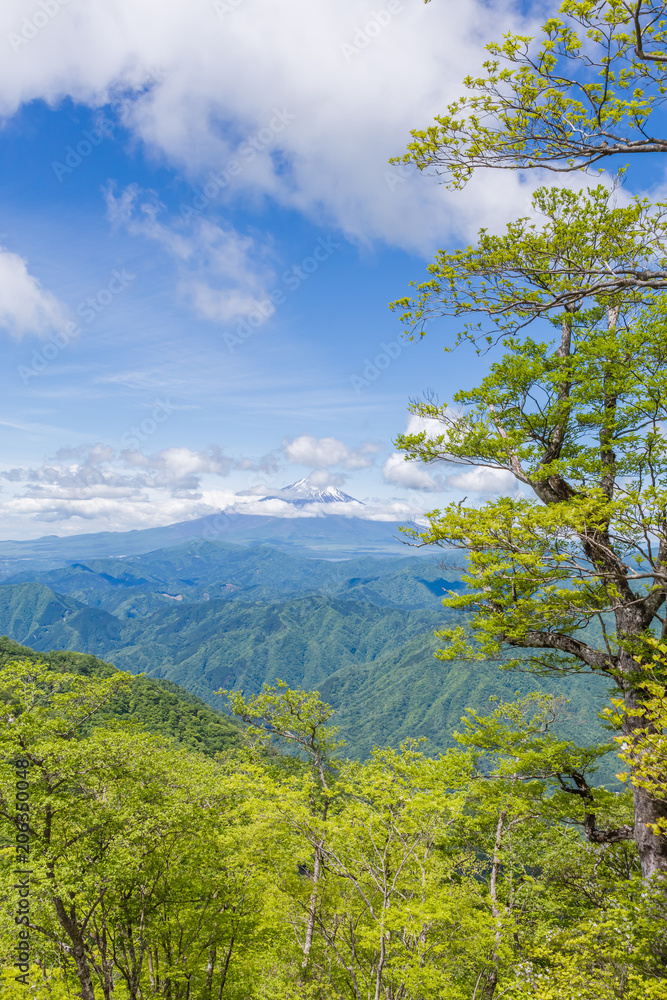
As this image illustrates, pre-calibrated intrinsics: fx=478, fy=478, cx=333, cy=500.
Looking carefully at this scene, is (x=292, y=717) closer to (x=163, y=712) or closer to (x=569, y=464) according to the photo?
(x=569, y=464)

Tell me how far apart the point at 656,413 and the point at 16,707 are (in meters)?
15.0

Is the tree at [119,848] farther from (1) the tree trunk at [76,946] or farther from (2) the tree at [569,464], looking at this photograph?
(2) the tree at [569,464]

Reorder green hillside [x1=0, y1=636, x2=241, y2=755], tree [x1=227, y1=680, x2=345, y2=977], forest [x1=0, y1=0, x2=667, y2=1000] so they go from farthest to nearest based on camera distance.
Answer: green hillside [x1=0, y1=636, x2=241, y2=755], tree [x1=227, y1=680, x2=345, y2=977], forest [x1=0, y1=0, x2=667, y2=1000]

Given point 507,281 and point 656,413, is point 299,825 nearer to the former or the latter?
point 656,413

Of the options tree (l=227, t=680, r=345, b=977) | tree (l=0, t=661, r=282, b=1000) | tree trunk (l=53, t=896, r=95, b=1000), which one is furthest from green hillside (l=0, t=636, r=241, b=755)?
tree trunk (l=53, t=896, r=95, b=1000)

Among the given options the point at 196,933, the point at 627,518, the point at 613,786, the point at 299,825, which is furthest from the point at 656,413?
the point at 613,786

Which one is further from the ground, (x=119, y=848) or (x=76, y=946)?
(x=119, y=848)

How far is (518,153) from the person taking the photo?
6.63 meters

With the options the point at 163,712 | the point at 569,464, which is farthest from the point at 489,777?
the point at 163,712
